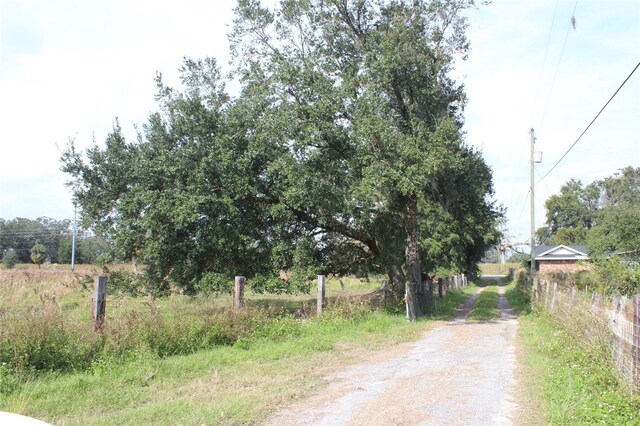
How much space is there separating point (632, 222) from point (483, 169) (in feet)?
90.2

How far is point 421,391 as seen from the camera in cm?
801

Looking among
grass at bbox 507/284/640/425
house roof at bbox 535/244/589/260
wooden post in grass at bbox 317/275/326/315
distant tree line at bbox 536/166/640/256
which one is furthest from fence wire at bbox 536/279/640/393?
distant tree line at bbox 536/166/640/256

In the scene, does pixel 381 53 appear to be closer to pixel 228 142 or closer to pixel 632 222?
pixel 228 142

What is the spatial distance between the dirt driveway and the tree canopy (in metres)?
7.03

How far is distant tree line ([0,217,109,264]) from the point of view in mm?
94312

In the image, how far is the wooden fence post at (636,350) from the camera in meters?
6.61

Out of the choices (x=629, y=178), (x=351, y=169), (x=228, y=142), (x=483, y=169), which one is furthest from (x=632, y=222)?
(x=629, y=178)

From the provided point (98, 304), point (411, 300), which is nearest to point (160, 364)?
point (98, 304)

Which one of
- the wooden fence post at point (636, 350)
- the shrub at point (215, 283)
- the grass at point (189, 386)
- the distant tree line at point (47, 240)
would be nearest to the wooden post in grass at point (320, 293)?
the grass at point (189, 386)

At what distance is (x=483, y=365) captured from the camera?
10344 mm

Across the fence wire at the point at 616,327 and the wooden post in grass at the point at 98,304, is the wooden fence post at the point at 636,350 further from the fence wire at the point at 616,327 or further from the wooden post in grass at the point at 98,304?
the wooden post in grass at the point at 98,304

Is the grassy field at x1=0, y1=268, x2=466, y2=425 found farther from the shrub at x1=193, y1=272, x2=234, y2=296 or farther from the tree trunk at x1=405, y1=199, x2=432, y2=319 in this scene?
the tree trunk at x1=405, y1=199, x2=432, y2=319

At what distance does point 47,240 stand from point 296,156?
96.5 m

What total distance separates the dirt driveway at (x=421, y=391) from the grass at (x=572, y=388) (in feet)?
1.03
